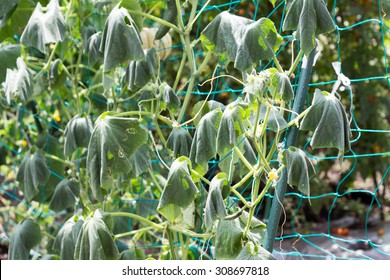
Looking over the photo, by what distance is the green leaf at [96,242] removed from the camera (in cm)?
161

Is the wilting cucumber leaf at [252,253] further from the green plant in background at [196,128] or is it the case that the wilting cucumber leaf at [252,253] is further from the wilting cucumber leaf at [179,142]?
the wilting cucumber leaf at [179,142]

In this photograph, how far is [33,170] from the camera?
7.08 ft

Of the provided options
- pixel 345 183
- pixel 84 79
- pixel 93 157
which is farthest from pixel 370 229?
pixel 93 157

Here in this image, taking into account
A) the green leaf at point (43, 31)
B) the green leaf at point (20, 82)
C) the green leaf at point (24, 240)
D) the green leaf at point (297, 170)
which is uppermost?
A: the green leaf at point (43, 31)

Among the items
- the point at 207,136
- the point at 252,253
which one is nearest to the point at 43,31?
the point at 207,136

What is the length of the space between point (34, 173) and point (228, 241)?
86 centimetres

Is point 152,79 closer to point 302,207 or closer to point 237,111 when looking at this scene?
point 237,111

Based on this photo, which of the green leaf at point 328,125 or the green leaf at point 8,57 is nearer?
the green leaf at point 328,125

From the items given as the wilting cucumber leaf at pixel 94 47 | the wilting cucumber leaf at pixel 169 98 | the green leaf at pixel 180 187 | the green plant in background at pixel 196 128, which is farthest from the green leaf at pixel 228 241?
the wilting cucumber leaf at pixel 94 47

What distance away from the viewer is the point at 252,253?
4.87ft

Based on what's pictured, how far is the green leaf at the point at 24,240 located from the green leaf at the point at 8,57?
49cm

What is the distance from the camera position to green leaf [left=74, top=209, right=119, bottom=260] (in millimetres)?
1614

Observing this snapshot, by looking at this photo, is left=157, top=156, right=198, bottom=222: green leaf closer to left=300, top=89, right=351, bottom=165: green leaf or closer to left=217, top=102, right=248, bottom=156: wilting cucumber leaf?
left=217, top=102, right=248, bottom=156: wilting cucumber leaf

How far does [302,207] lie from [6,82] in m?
2.23
